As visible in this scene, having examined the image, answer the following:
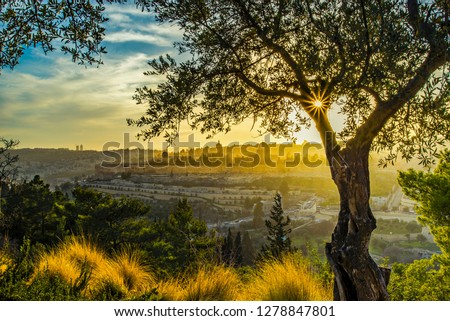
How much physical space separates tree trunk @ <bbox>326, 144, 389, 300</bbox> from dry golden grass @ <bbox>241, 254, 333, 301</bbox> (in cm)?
97

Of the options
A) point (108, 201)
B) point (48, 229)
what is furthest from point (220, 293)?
point (48, 229)

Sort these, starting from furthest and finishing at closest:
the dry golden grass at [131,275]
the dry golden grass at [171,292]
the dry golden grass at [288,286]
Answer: the dry golden grass at [131,275], the dry golden grass at [288,286], the dry golden grass at [171,292]

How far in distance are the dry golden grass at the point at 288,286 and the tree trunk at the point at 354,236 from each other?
A: 974mm

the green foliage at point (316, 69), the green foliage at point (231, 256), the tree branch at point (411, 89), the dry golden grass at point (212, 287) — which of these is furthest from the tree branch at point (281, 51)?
the green foliage at point (231, 256)

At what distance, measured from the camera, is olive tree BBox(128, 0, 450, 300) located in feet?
19.1

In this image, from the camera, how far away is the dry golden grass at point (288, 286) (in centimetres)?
745

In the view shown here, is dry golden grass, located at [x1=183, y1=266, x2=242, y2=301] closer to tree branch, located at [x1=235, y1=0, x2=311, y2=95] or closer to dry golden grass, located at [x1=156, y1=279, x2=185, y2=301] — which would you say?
dry golden grass, located at [x1=156, y1=279, x2=185, y2=301]

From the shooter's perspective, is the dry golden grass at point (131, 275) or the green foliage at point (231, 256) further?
the green foliage at point (231, 256)

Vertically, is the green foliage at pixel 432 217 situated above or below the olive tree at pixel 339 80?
below

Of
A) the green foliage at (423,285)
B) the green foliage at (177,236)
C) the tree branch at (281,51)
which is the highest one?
the tree branch at (281,51)

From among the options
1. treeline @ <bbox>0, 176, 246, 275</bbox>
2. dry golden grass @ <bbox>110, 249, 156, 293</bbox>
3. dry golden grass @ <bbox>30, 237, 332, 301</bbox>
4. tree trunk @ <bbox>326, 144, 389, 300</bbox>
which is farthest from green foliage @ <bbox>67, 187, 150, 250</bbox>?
tree trunk @ <bbox>326, 144, 389, 300</bbox>

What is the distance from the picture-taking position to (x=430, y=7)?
19.7 ft

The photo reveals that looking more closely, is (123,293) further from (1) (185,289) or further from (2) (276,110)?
(2) (276,110)

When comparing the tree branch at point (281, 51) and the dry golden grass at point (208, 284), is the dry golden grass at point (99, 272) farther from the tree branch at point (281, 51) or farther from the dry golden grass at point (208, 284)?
the tree branch at point (281, 51)
